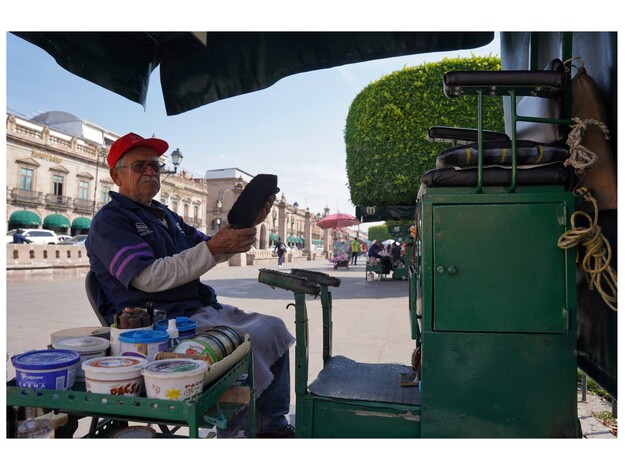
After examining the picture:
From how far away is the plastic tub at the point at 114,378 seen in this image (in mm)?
1324

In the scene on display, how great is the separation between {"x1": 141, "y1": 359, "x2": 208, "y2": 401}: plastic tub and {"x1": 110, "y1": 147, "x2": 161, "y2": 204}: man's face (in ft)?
4.89

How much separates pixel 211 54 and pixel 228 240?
1682 millimetres

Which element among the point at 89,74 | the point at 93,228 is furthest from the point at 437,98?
the point at 93,228

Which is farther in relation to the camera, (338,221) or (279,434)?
(338,221)

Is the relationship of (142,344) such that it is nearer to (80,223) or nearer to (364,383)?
(364,383)

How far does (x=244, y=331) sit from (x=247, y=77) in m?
1.91

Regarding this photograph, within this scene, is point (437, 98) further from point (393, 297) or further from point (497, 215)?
point (497, 215)

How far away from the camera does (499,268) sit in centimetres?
187

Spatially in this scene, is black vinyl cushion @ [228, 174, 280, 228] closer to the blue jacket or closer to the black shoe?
the blue jacket

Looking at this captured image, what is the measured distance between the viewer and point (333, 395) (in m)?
2.14

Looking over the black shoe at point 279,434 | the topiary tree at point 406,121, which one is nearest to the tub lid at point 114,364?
the black shoe at point 279,434

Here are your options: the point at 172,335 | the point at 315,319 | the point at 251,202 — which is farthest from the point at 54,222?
the point at 172,335

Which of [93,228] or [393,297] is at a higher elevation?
[93,228]

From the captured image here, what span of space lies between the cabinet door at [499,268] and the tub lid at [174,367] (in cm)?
107
